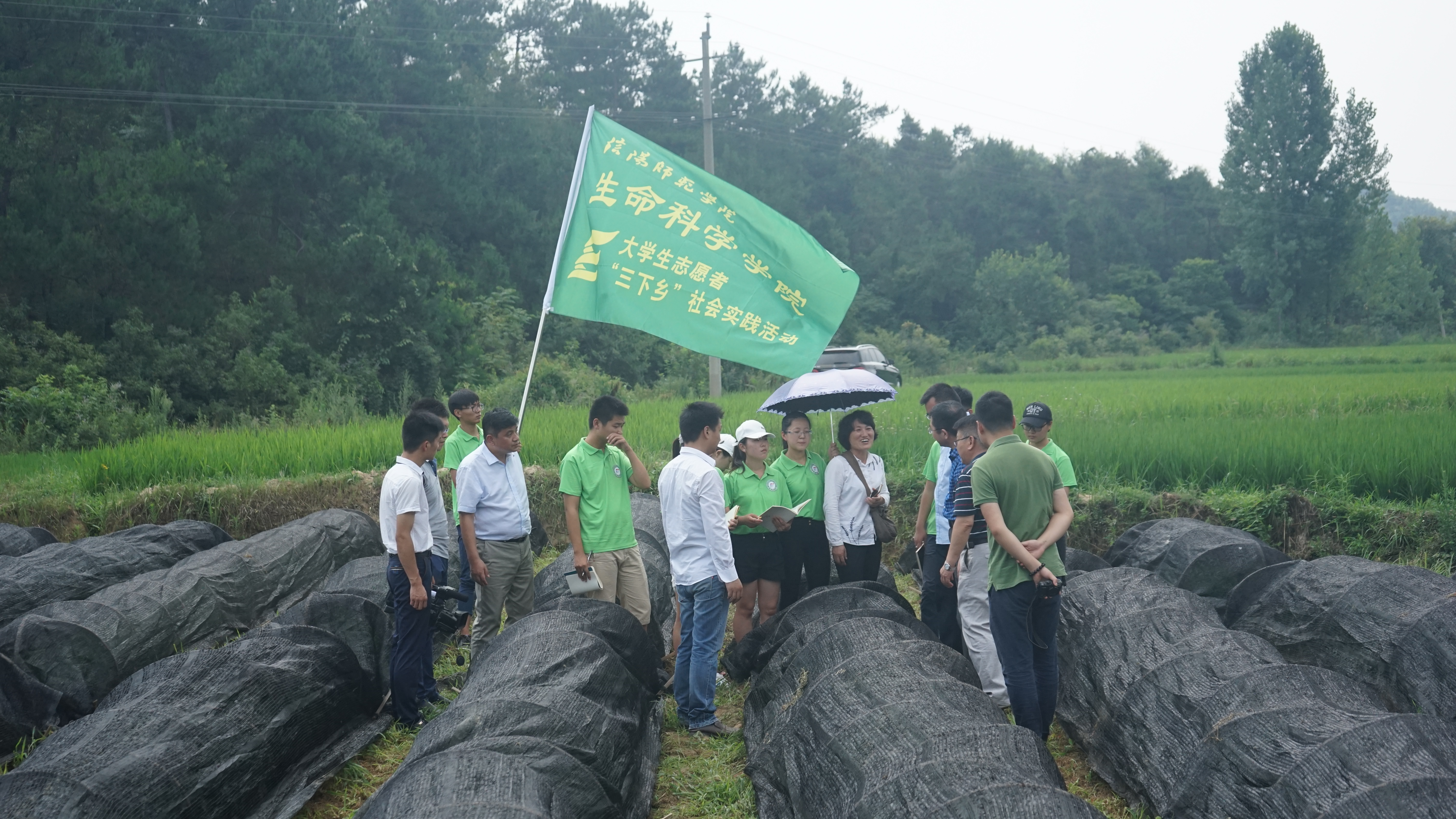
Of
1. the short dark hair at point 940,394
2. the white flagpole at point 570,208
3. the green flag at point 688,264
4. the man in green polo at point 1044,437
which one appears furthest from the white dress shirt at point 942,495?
the white flagpole at point 570,208

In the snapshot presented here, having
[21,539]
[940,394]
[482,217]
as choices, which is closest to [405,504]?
[940,394]

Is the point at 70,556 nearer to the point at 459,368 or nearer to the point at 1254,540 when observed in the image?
the point at 1254,540

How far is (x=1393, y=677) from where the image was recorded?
13.8 ft

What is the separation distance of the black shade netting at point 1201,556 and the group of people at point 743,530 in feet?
4.31

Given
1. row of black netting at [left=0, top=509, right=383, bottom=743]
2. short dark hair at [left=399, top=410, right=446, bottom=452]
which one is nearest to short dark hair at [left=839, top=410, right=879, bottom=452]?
short dark hair at [left=399, top=410, right=446, bottom=452]

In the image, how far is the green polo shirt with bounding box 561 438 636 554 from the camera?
5.09 m

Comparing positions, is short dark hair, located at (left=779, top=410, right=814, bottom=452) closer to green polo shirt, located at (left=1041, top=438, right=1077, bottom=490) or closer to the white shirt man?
green polo shirt, located at (left=1041, top=438, right=1077, bottom=490)

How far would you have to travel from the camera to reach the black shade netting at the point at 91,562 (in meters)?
5.97

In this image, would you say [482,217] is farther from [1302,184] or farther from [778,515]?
[1302,184]

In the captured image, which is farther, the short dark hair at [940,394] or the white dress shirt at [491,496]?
the short dark hair at [940,394]

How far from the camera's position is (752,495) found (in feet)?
17.6

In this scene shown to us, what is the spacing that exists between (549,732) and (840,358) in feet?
58.4

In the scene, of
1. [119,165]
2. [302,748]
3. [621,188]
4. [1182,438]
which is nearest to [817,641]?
[302,748]

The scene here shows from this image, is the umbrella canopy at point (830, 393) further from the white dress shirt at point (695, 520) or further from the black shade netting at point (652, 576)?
the white dress shirt at point (695, 520)
